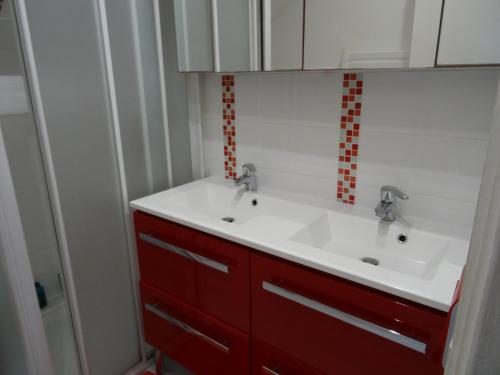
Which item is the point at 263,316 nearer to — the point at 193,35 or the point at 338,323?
the point at 338,323

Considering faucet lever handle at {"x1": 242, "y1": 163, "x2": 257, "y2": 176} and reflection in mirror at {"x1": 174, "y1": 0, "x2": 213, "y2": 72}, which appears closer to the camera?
reflection in mirror at {"x1": 174, "y1": 0, "x2": 213, "y2": 72}

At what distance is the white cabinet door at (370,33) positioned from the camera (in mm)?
937

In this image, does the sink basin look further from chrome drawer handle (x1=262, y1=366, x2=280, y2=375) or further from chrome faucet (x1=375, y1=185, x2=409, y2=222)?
chrome drawer handle (x1=262, y1=366, x2=280, y2=375)

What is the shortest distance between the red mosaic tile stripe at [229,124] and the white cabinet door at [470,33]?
0.90 metres

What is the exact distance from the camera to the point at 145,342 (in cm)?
174

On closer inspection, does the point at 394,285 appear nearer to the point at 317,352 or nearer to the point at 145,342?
the point at 317,352

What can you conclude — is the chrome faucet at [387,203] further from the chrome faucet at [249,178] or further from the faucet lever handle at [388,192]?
the chrome faucet at [249,178]

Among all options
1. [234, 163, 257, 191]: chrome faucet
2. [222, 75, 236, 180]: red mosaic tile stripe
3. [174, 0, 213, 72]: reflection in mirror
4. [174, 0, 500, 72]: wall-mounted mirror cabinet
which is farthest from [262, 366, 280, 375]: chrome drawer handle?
[174, 0, 213, 72]: reflection in mirror

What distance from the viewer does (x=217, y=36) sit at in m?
1.39

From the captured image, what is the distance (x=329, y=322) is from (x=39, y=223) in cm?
147

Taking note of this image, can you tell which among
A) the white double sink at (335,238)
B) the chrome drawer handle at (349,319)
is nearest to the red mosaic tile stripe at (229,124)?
the white double sink at (335,238)

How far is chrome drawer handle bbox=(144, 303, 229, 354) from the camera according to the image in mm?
1316

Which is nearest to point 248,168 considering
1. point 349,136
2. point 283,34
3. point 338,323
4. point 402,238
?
point 349,136

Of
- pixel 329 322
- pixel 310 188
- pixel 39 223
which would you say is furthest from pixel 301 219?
pixel 39 223
